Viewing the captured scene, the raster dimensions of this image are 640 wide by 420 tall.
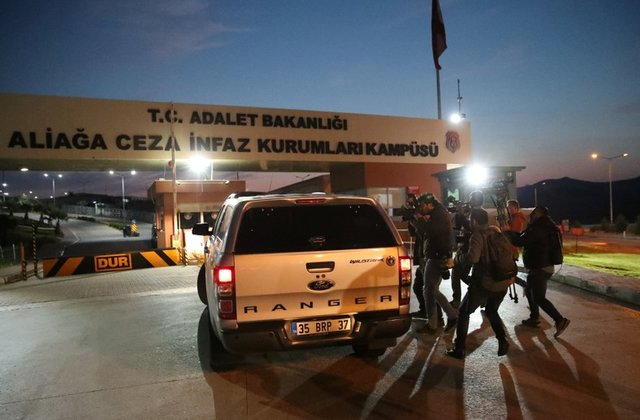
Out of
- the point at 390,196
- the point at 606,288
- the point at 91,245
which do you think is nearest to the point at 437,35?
the point at 390,196

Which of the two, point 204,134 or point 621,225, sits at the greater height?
point 204,134

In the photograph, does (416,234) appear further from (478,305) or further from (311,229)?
(311,229)

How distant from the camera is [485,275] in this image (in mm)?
5199

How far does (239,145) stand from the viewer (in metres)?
18.3

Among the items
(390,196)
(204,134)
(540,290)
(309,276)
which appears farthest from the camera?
(390,196)

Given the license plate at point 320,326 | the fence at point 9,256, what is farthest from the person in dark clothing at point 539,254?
the fence at point 9,256

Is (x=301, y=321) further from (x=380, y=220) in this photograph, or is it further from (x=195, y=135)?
→ (x=195, y=135)

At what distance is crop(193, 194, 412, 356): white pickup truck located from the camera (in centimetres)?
441

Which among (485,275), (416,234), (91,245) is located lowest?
(91,245)

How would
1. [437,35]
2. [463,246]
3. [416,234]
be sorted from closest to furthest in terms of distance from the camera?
[463,246] < [416,234] < [437,35]

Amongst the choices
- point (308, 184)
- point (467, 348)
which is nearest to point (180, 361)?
point (467, 348)

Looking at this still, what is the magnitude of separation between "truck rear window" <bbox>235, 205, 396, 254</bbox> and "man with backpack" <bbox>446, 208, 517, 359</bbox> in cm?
108

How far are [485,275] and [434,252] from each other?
1085mm

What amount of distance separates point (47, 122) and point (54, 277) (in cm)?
574
